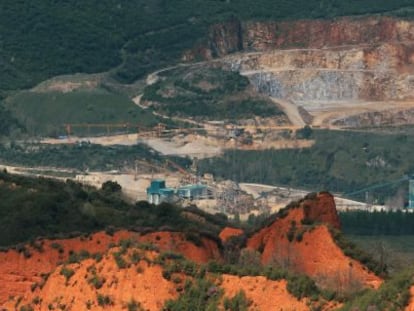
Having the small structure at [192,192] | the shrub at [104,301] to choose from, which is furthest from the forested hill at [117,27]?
the shrub at [104,301]

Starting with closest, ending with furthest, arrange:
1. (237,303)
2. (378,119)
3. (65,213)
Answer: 1. (237,303)
2. (65,213)
3. (378,119)

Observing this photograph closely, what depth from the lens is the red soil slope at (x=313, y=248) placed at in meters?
58.2

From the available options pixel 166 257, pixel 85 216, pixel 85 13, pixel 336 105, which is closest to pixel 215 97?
pixel 336 105

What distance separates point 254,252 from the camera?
6494 cm

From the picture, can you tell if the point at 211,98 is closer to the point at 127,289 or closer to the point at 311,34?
the point at 311,34

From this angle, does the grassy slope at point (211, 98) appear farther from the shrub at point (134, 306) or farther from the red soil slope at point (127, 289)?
the shrub at point (134, 306)

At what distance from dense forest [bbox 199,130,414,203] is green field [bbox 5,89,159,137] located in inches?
416

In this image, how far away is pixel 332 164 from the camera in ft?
487

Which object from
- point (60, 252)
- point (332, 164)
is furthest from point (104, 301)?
point (332, 164)

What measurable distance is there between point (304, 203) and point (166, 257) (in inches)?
625

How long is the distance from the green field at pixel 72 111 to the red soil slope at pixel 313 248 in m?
91.5

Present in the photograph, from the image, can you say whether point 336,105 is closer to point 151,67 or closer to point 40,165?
point 151,67

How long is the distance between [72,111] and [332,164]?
20573 mm

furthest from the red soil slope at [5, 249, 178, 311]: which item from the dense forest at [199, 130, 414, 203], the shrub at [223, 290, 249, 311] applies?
the dense forest at [199, 130, 414, 203]
